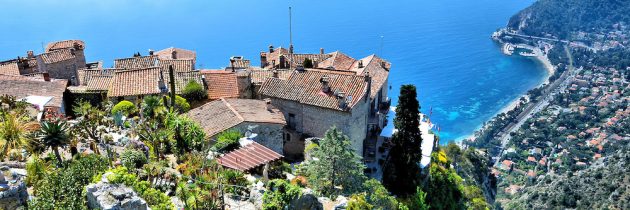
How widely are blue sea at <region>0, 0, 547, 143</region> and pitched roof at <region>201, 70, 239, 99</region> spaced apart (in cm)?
6116

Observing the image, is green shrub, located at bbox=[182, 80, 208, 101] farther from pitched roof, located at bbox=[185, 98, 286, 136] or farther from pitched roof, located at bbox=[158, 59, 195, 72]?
pitched roof, located at bbox=[158, 59, 195, 72]

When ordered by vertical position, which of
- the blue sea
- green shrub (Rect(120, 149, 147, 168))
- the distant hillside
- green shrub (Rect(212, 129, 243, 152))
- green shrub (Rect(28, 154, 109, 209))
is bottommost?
the distant hillside

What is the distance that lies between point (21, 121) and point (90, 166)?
4611 millimetres

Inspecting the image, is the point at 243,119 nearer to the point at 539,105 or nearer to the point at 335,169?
the point at 335,169

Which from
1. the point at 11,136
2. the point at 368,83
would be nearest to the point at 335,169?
the point at 368,83

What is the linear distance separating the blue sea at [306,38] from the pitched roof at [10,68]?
184 feet

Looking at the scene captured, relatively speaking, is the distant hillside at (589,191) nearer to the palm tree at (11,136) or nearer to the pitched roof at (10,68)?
the pitched roof at (10,68)

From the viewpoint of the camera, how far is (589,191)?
245 feet

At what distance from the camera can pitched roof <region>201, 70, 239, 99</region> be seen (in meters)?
33.8

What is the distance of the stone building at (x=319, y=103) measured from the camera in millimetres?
31250

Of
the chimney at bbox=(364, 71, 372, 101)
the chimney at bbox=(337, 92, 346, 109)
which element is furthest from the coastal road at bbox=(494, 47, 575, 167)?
the chimney at bbox=(337, 92, 346, 109)

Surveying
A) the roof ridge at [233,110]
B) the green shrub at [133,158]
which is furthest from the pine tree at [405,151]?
the green shrub at [133,158]

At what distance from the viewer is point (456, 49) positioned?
167 metres

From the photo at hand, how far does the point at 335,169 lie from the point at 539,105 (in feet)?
422
